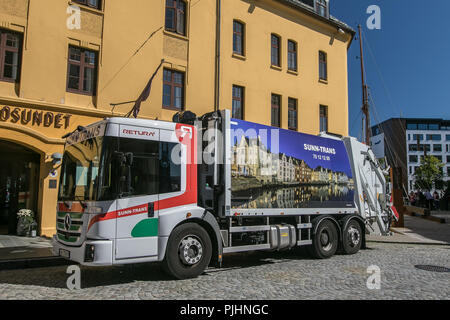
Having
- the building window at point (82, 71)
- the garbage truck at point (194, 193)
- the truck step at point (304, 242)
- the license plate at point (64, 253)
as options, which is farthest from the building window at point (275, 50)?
the license plate at point (64, 253)

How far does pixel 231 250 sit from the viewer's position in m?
7.70

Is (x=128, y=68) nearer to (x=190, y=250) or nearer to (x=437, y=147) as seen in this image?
(x=190, y=250)

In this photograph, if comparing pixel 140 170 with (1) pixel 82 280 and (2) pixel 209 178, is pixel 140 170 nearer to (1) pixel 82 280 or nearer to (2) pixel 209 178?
(2) pixel 209 178

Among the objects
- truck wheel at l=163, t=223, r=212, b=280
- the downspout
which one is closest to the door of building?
the downspout

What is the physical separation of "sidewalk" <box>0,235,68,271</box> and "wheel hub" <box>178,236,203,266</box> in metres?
3.52

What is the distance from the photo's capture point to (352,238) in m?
10.4

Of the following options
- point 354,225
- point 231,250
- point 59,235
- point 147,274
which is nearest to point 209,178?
point 231,250

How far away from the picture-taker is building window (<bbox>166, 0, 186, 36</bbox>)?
15.6 meters

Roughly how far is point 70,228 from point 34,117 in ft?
21.7

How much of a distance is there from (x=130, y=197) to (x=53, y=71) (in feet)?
26.2

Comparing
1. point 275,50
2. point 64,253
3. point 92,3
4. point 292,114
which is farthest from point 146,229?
point 275,50

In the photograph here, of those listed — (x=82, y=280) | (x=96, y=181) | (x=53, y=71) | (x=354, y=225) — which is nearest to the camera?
(x=96, y=181)

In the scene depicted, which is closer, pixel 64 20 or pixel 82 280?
pixel 82 280

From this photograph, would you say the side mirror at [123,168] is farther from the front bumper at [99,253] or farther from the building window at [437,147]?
the building window at [437,147]
